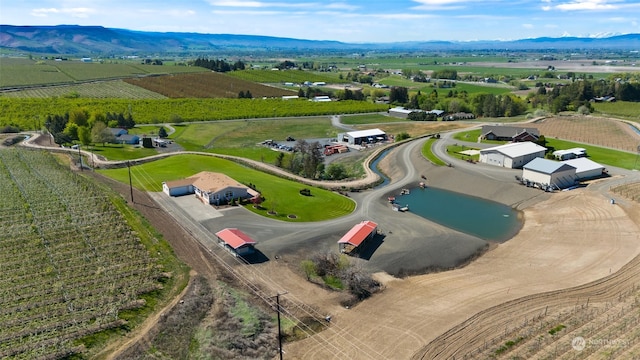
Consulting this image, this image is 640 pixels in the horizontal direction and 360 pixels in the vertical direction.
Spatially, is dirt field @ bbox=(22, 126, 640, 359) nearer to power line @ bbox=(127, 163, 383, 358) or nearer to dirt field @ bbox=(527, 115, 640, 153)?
power line @ bbox=(127, 163, 383, 358)

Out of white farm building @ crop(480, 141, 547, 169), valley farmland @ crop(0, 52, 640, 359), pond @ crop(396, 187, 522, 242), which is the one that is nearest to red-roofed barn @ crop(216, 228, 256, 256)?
valley farmland @ crop(0, 52, 640, 359)

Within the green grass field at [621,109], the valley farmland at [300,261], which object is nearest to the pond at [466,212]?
the valley farmland at [300,261]

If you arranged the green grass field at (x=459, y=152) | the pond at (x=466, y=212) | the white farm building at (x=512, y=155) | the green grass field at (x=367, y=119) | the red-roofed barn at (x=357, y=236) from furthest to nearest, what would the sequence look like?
the green grass field at (x=367, y=119), the green grass field at (x=459, y=152), the white farm building at (x=512, y=155), the pond at (x=466, y=212), the red-roofed barn at (x=357, y=236)

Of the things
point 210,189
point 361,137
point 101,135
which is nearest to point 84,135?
point 101,135

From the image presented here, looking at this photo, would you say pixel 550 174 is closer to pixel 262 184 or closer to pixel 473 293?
pixel 473 293

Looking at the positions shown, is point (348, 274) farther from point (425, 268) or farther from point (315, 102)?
point (315, 102)

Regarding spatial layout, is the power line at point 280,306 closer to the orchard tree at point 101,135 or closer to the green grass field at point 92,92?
the orchard tree at point 101,135
